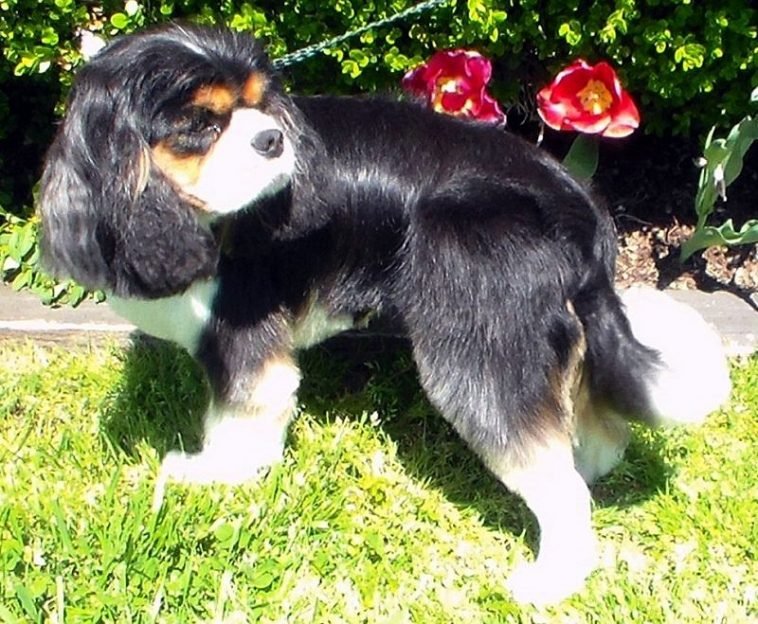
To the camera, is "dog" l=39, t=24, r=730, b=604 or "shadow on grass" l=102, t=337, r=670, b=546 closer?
"dog" l=39, t=24, r=730, b=604

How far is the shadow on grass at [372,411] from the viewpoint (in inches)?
134

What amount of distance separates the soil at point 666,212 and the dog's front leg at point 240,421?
1615 mm

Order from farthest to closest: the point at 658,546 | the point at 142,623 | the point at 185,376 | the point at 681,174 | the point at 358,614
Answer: the point at 681,174
the point at 185,376
the point at 658,546
the point at 358,614
the point at 142,623

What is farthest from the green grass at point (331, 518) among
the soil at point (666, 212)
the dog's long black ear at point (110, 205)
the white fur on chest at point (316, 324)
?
the dog's long black ear at point (110, 205)

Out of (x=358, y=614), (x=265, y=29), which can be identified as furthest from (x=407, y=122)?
(x=358, y=614)

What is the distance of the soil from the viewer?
429cm

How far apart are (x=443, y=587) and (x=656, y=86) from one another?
74.7 inches

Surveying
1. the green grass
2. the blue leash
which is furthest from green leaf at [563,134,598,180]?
the green grass

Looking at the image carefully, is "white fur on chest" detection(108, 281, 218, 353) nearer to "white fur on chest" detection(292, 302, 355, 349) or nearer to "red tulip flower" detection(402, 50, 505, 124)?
"white fur on chest" detection(292, 302, 355, 349)

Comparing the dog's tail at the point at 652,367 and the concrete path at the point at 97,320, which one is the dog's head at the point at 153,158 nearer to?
the dog's tail at the point at 652,367

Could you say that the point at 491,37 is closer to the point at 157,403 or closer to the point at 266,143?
the point at 266,143

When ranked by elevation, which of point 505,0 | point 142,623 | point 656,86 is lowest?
point 142,623

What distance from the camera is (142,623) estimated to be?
2764 mm

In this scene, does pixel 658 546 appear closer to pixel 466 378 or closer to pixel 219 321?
pixel 466 378
